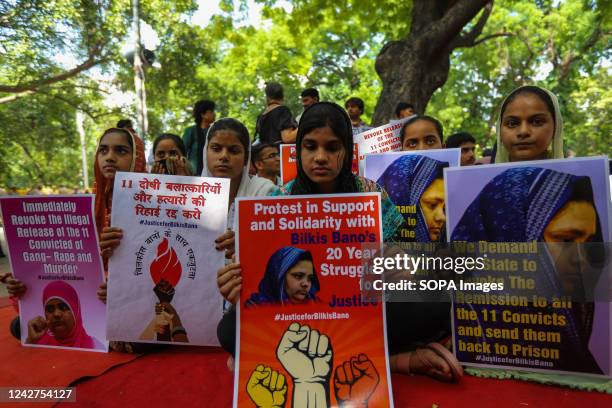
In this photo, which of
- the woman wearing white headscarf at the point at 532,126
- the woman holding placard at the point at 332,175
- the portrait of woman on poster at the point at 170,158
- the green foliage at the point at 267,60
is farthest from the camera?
the green foliage at the point at 267,60

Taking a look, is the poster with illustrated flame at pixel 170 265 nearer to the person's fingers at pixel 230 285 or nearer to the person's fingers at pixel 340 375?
the person's fingers at pixel 230 285

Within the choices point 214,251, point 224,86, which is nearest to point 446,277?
point 214,251

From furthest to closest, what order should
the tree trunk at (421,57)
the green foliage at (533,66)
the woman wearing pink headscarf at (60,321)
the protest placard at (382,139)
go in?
the green foliage at (533,66), the tree trunk at (421,57), the protest placard at (382,139), the woman wearing pink headscarf at (60,321)

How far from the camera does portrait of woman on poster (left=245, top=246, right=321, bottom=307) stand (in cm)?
175

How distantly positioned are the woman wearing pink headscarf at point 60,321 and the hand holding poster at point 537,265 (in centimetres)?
207

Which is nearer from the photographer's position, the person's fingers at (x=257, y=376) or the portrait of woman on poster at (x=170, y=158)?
the person's fingers at (x=257, y=376)

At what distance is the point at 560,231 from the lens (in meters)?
1.83

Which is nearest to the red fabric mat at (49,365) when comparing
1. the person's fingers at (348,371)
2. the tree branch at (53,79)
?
the person's fingers at (348,371)

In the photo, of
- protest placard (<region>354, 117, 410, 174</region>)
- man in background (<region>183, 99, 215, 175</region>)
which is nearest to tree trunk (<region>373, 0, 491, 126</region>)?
protest placard (<region>354, 117, 410, 174</region>)

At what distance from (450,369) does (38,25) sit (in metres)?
9.95

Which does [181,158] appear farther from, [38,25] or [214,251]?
[38,25]

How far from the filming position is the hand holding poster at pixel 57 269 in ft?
7.77

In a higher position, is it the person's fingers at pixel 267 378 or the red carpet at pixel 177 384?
the person's fingers at pixel 267 378

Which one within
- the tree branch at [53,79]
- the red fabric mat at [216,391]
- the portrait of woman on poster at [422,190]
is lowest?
the red fabric mat at [216,391]
